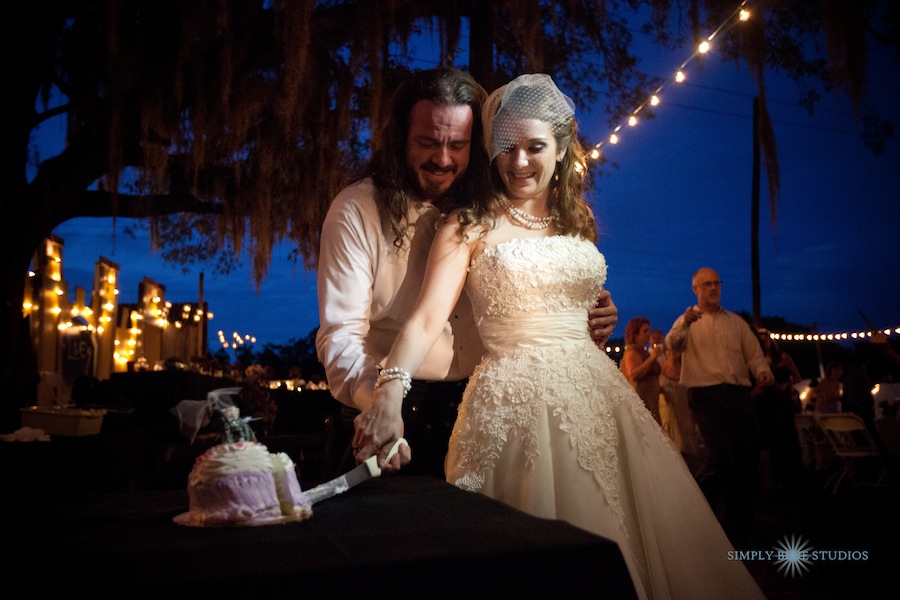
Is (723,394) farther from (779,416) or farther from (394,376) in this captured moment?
(394,376)

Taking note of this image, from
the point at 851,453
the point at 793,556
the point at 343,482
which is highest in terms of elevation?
the point at 343,482

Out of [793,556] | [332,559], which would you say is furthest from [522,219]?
[793,556]

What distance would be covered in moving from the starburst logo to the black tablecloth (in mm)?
4175

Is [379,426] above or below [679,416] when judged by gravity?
above

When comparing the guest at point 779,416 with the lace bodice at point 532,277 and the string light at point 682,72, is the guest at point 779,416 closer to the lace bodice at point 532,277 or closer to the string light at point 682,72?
the string light at point 682,72

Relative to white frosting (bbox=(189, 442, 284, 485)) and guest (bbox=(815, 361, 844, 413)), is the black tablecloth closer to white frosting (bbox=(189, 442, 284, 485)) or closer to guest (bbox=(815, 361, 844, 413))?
white frosting (bbox=(189, 442, 284, 485))

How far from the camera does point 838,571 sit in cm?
446

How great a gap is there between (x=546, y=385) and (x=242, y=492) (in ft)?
3.67

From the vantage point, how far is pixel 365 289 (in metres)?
2.20

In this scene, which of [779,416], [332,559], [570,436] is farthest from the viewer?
[779,416]

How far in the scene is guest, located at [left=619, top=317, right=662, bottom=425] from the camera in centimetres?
734

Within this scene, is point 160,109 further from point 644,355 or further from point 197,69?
point 644,355

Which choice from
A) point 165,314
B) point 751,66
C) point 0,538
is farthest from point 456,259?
point 165,314

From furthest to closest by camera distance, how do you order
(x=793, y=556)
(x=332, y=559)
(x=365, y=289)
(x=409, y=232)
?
(x=793, y=556) → (x=409, y=232) → (x=365, y=289) → (x=332, y=559)
